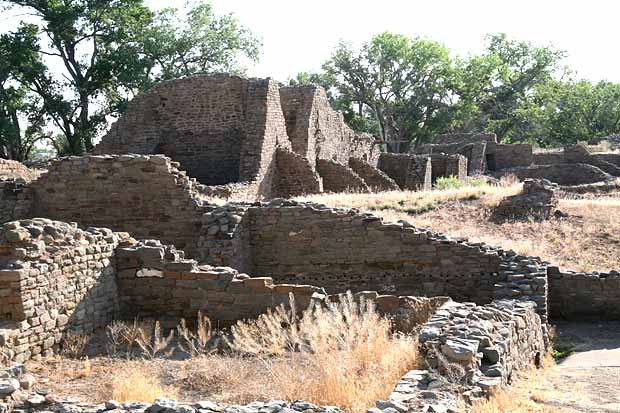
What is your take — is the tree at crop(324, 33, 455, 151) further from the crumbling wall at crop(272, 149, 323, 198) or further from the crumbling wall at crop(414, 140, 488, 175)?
the crumbling wall at crop(272, 149, 323, 198)

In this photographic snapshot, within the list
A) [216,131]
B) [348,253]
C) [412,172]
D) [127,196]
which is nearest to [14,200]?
A: [127,196]

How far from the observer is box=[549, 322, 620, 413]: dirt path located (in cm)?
711

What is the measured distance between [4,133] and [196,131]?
1305cm

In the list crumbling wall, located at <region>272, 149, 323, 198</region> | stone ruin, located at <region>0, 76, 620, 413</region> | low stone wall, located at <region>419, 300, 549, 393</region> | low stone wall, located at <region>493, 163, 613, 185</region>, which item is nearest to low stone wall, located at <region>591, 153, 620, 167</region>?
low stone wall, located at <region>493, 163, 613, 185</region>

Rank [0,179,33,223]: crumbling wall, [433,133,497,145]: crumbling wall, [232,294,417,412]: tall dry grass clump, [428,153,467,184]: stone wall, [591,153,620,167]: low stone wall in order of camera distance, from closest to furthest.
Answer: [232,294,417,412]: tall dry grass clump → [0,179,33,223]: crumbling wall → [428,153,467,184]: stone wall → [591,153,620,167]: low stone wall → [433,133,497,145]: crumbling wall

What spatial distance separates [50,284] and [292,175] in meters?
13.5

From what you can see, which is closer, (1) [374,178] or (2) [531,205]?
(2) [531,205]

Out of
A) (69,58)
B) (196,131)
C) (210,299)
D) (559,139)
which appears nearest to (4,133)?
(69,58)

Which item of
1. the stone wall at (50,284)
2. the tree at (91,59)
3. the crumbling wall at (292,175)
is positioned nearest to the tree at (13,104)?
the tree at (91,59)

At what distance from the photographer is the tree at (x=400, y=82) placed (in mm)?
54062

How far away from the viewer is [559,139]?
189ft

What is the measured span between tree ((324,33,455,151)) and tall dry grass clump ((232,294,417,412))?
46333mm

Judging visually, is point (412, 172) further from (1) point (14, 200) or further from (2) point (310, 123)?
(1) point (14, 200)

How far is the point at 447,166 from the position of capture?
31.6m
